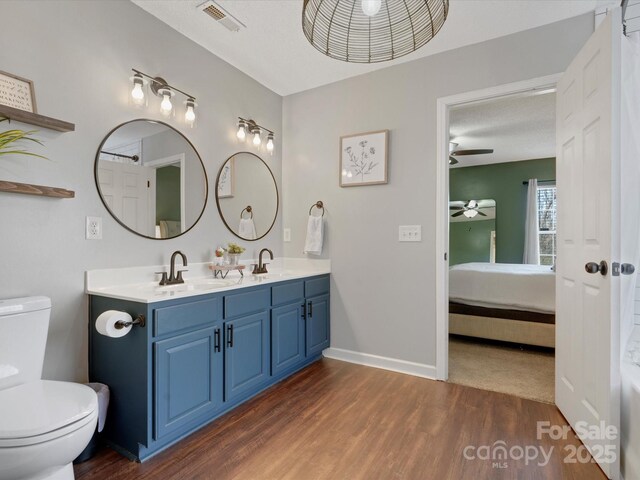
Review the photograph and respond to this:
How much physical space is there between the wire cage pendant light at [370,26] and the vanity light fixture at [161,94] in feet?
4.04

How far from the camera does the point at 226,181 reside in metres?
2.75

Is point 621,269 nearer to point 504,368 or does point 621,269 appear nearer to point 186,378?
point 504,368

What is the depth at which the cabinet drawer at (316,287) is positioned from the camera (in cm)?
283

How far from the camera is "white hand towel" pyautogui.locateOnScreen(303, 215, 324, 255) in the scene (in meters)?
3.10

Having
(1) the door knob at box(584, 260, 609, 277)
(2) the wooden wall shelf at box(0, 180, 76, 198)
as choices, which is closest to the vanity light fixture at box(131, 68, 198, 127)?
(2) the wooden wall shelf at box(0, 180, 76, 198)

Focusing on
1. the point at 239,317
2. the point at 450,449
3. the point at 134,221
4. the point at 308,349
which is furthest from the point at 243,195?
the point at 450,449

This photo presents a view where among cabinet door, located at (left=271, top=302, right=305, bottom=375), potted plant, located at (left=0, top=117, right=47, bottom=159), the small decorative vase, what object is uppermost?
potted plant, located at (left=0, top=117, right=47, bottom=159)

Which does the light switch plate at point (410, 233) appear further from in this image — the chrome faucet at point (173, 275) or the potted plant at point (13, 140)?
the potted plant at point (13, 140)

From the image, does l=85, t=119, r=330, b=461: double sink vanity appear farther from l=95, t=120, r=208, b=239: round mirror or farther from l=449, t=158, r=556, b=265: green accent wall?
l=449, t=158, r=556, b=265: green accent wall

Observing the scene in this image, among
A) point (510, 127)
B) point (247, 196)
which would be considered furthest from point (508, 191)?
point (247, 196)

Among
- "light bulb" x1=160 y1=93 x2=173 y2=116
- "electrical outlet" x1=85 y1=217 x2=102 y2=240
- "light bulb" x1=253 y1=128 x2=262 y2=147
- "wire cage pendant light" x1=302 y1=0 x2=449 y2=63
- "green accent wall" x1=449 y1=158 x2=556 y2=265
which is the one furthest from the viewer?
"green accent wall" x1=449 y1=158 x2=556 y2=265

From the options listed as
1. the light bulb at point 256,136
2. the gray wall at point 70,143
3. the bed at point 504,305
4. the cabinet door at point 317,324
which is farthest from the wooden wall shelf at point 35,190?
the bed at point 504,305

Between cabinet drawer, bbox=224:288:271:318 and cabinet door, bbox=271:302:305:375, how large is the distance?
0.45 ft

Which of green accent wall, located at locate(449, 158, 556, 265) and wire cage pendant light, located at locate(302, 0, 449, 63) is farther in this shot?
green accent wall, located at locate(449, 158, 556, 265)
